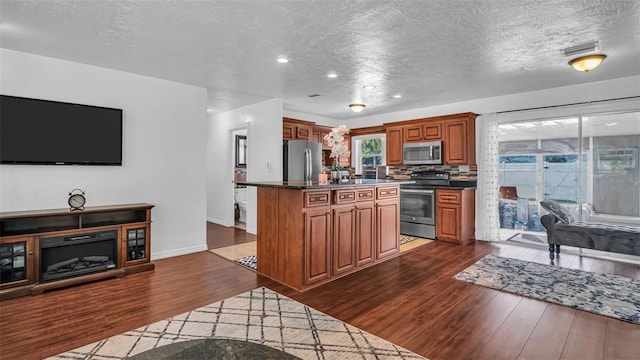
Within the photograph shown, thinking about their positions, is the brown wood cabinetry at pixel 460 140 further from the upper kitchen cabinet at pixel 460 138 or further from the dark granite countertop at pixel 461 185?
the dark granite countertop at pixel 461 185

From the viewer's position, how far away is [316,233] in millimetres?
3342

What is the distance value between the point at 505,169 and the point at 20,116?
6.89 meters

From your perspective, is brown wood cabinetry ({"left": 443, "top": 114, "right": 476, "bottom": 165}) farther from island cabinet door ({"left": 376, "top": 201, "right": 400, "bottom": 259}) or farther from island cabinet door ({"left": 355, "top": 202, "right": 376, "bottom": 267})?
island cabinet door ({"left": 355, "top": 202, "right": 376, "bottom": 267})

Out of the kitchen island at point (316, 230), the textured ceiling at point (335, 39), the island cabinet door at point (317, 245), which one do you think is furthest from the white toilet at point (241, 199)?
the island cabinet door at point (317, 245)

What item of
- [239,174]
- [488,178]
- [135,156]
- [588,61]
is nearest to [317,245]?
[135,156]

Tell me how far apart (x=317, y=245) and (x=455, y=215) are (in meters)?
3.12

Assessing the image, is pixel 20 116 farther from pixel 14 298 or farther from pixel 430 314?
pixel 430 314

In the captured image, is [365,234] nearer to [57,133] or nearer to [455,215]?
[455,215]

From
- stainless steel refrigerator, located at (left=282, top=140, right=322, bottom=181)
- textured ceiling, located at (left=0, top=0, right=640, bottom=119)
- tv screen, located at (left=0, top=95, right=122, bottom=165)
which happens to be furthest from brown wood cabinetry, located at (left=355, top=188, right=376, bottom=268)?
tv screen, located at (left=0, top=95, right=122, bottom=165)

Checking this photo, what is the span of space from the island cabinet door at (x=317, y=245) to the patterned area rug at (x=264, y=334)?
0.47 meters

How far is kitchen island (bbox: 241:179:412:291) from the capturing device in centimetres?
326

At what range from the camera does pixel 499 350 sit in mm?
2191

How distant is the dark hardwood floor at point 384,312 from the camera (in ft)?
7.35

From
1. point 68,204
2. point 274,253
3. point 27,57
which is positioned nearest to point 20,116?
point 27,57
